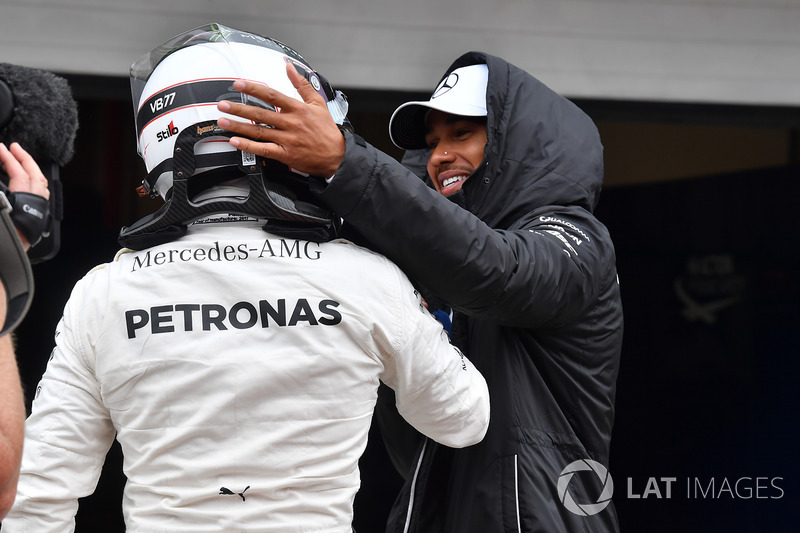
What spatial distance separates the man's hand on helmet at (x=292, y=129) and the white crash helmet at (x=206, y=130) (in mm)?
45

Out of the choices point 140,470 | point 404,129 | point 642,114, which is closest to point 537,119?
point 404,129

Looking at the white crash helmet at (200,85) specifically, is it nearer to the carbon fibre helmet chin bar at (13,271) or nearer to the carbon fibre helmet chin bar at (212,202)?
the carbon fibre helmet chin bar at (212,202)

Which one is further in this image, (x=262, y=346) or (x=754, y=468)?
(x=754, y=468)

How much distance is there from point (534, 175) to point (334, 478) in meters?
0.86

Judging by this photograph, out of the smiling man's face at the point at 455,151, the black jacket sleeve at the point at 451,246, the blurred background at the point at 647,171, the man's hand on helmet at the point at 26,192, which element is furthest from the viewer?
the blurred background at the point at 647,171

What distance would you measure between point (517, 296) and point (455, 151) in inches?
25.5

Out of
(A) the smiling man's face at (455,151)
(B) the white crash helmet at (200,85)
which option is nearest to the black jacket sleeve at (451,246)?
(B) the white crash helmet at (200,85)

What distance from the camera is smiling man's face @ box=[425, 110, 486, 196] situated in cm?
217

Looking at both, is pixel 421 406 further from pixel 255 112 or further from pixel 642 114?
pixel 642 114

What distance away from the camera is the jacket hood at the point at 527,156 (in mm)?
1961

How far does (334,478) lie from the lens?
146 cm

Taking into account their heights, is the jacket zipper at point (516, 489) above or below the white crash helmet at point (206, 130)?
below

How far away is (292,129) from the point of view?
146 centimetres

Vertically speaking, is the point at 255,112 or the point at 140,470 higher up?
the point at 255,112
